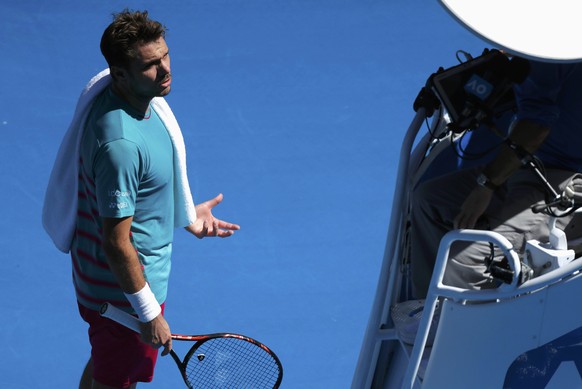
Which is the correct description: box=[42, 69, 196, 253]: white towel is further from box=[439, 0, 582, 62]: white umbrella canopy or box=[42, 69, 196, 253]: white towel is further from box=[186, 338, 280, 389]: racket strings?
box=[439, 0, 582, 62]: white umbrella canopy

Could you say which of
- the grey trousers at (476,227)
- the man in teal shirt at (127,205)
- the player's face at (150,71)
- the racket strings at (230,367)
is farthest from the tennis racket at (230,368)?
the player's face at (150,71)

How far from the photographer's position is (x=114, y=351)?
12.7 ft

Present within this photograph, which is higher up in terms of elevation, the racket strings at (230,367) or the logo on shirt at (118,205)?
the logo on shirt at (118,205)

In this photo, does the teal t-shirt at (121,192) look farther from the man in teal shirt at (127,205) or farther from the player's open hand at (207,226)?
the player's open hand at (207,226)

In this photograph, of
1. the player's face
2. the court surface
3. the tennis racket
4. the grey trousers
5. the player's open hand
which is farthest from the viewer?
the court surface

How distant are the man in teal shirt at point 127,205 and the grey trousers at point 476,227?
0.94m

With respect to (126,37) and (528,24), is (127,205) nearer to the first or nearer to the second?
(126,37)

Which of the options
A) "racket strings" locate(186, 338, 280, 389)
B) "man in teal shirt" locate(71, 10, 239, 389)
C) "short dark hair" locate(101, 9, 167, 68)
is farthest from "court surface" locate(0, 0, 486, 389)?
"short dark hair" locate(101, 9, 167, 68)

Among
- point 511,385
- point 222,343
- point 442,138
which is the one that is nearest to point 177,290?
point 222,343

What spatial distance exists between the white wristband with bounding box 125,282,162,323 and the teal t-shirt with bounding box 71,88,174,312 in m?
0.19

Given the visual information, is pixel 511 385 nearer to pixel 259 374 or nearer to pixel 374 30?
pixel 259 374

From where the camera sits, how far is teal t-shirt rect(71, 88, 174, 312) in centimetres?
345

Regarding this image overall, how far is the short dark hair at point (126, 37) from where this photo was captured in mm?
3477

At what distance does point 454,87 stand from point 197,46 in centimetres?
435
